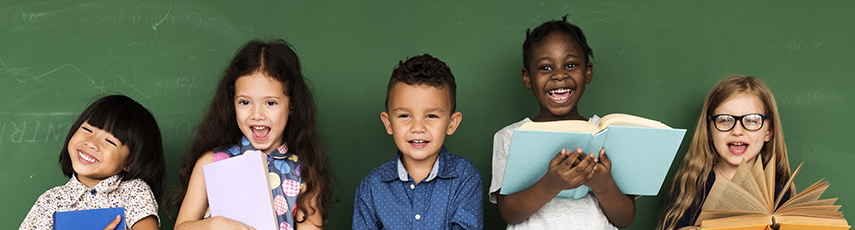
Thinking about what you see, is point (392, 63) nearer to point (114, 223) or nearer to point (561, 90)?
point (561, 90)

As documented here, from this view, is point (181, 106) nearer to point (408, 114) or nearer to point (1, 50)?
point (1, 50)

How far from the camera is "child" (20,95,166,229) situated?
6.47 ft

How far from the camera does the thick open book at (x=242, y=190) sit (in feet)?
5.80

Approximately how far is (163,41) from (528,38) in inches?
58.9

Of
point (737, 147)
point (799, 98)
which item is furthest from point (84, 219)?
point (799, 98)

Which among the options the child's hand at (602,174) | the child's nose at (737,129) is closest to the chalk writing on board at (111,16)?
the child's hand at (602,174)

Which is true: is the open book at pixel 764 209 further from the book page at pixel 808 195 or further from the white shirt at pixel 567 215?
the white shirt at pixel 567 215

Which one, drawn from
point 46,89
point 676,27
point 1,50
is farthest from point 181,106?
point 676,27

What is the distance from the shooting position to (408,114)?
1900 mm

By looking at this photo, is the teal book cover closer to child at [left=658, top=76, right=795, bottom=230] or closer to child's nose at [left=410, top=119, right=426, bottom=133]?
child's nose at [left=410, top=119, right=426, bottom=133]

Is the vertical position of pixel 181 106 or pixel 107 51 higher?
pixel 107 51

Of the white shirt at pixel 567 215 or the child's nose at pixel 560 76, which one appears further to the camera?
the child's nose at pixel 560 76

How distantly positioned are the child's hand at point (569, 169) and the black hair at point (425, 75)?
46cm

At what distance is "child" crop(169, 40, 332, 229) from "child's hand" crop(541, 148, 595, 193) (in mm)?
778
